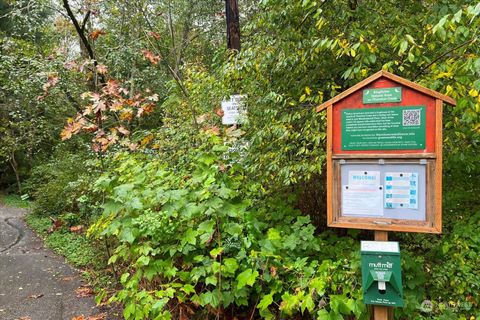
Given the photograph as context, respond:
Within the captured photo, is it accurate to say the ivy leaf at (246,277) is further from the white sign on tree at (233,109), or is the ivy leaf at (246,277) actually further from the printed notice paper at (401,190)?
the white sign on tree at (233,109)

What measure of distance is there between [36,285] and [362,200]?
4.60 meters

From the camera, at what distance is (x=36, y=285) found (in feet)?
16.9

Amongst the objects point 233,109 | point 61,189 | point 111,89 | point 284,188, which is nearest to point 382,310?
point 284,188

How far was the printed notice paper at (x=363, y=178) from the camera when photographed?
258cm

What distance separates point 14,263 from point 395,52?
637 cm

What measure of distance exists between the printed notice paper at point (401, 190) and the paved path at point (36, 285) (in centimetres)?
334

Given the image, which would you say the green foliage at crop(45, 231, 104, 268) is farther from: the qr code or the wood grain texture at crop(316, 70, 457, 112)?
the qr code

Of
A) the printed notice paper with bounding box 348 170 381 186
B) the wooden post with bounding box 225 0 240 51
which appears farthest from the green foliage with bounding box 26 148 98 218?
the printed notice paper with bounding box 348 170 381 186

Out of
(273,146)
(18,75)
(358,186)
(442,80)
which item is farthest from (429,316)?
(18,75)

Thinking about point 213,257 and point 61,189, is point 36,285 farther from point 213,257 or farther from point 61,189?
point 61,189

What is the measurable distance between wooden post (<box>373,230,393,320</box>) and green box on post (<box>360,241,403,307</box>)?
0.07 meters

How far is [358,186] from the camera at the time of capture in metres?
2.63

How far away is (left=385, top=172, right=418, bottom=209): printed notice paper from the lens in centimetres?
249

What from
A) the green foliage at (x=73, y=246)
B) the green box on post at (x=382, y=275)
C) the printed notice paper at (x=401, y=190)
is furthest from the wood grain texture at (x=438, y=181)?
the green foliage at (x=73, y=246)
